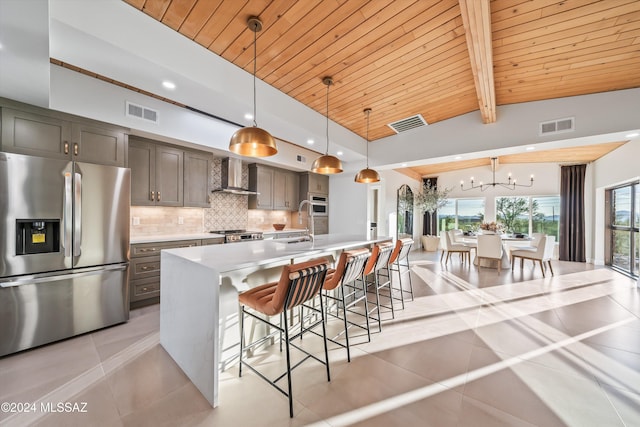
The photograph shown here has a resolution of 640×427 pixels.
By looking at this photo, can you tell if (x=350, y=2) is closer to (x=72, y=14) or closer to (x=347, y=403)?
(x=72, y=14)

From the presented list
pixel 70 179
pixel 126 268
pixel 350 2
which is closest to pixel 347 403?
pixel 126 268

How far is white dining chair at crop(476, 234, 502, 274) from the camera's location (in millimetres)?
5383

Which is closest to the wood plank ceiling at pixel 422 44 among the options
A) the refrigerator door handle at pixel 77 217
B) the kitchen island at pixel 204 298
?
the refrigerator door handle at pixel 77 217

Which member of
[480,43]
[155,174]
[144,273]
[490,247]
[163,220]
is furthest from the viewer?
[490,247]

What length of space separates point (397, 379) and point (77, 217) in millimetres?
3329

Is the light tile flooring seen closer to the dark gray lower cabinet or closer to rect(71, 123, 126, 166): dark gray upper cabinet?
the dark gray lower cabinet

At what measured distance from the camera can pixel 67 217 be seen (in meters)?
2.47

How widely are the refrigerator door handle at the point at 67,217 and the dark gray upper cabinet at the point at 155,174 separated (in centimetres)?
90

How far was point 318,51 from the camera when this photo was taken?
2.58m

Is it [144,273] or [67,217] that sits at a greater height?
[67,217]

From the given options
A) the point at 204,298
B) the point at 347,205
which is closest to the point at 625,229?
the point at 347,205

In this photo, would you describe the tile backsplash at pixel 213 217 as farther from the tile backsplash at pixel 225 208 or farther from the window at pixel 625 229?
the window at pixel 625 229

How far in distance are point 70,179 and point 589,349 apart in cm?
525

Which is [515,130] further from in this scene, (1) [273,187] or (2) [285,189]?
(1) [273,187]
